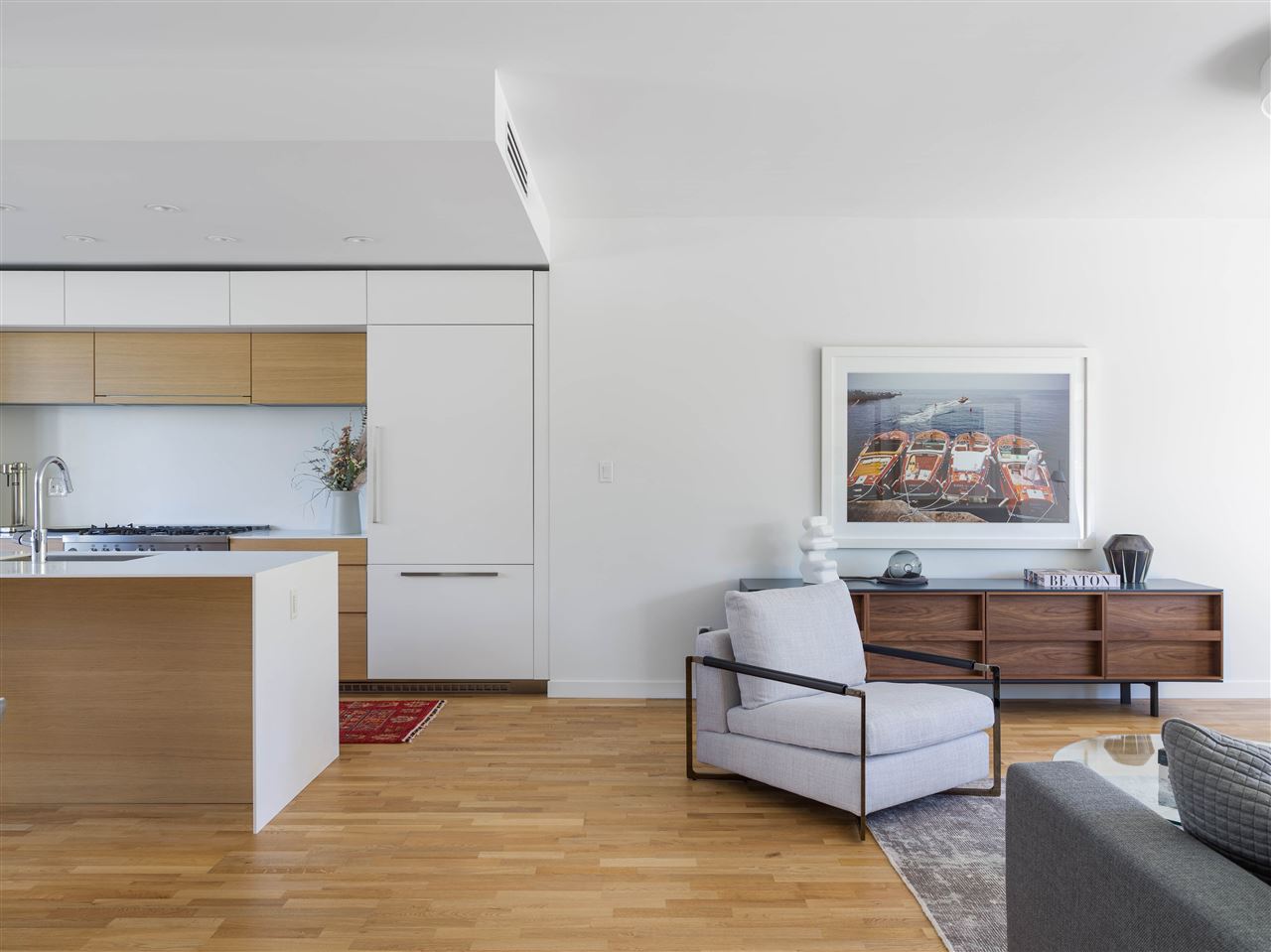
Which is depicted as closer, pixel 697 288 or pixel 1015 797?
pixel 1015 797

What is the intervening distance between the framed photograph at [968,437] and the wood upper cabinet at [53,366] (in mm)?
4070

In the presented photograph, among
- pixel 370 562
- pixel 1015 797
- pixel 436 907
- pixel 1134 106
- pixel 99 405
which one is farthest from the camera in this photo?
pixel 99 405

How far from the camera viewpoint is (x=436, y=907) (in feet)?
8.00

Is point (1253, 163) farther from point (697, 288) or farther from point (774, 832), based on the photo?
point (774, 832)

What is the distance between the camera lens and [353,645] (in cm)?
481

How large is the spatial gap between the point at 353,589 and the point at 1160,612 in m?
4.19

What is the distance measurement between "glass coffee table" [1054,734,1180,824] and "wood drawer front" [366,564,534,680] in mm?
2901

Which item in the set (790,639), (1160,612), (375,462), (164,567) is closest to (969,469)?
(1160,612)

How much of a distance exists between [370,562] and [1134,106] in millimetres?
4102

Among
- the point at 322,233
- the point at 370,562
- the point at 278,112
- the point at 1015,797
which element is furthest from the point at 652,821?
the point at 322,233

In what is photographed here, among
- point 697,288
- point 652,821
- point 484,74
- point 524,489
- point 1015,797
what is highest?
point 484,74

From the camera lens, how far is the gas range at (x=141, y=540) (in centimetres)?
469

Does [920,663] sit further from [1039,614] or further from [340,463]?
[340,463]

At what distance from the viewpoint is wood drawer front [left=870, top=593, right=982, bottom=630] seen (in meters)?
4.43
